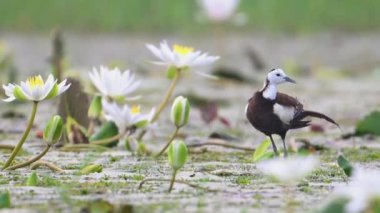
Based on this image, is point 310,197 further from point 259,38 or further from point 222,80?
point 259,38

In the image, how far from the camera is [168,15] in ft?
46.8

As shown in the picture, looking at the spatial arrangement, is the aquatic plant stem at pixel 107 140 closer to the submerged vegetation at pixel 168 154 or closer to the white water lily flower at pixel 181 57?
the submerged vegetation at pixel 168 154

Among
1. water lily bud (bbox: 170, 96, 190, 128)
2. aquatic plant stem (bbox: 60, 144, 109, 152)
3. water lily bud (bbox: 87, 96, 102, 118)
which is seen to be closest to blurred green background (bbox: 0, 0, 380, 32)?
water lily bud (bbox: 87, 96, 102, 118)

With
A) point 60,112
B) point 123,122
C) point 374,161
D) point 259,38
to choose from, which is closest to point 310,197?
point 374,161

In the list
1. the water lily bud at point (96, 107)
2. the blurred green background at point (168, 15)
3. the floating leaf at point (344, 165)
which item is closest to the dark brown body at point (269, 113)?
the floating leaf at point (344, 165)

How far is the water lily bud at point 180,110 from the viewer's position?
407cm

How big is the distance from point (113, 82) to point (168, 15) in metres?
9.61

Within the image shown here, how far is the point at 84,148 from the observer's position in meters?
4.84

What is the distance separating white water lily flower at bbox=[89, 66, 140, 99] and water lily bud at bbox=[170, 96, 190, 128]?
0.61 m

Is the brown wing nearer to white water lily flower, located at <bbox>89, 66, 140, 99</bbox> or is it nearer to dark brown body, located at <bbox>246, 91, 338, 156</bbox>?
dark brown body, located at <bbox>246, 91, 338, 156</bbox>

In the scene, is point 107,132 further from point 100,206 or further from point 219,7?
point 219,7

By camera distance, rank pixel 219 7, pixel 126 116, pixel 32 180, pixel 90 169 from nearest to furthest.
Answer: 1. pixel 32 180
2. pixel 90 169
3. pixel 126 116
4. pixel 219 7

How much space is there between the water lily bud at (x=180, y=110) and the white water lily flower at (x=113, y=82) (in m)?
0.61

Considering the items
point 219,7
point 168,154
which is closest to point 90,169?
point 168,154
